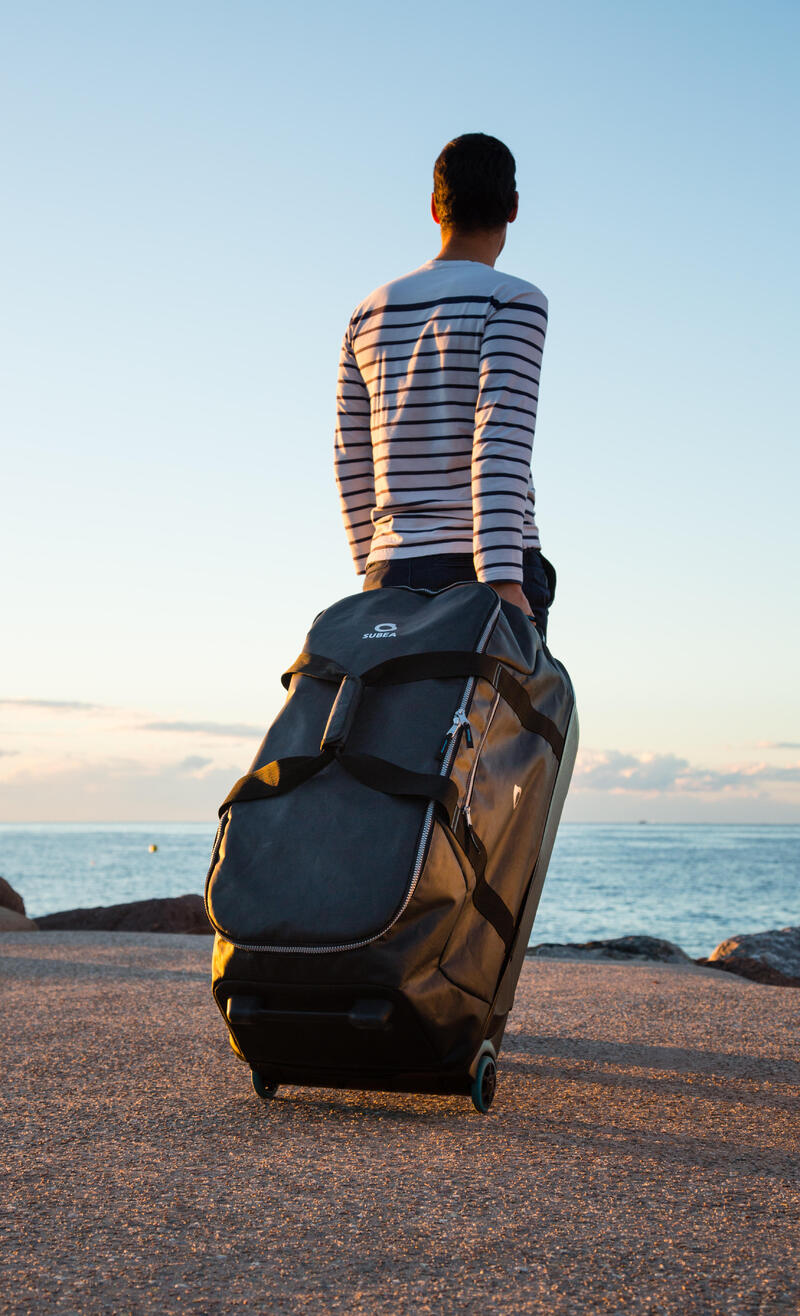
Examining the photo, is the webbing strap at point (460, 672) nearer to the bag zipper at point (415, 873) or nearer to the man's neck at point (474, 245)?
the bag zipper at point (415, 873)

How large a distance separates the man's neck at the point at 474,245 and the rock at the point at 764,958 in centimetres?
405

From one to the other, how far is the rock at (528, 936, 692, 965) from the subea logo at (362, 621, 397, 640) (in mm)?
4613

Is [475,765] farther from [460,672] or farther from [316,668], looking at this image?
[316,668]

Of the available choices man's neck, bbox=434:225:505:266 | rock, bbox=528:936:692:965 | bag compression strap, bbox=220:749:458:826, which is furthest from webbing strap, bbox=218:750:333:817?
rock, bbox=528:936:692:965


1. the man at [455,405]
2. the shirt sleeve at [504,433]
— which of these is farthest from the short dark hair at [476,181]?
the shirt sleeve at [504,433]

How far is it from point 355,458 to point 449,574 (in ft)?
1.76

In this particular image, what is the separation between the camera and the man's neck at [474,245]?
10.5 ft

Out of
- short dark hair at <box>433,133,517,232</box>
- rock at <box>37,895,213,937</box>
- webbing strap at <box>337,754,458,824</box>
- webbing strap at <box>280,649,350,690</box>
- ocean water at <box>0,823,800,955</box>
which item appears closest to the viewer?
webbing strap at <box>337,754,458,824</box>

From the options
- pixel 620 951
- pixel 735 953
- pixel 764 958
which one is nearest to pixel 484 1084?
pixel 764 958

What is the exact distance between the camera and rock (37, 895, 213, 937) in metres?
8.12

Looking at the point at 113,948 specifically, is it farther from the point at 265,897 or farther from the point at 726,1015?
the point at 265,897

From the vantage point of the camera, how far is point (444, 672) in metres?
2.56

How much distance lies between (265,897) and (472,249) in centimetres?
197

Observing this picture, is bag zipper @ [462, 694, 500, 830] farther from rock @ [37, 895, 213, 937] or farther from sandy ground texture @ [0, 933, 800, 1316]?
rock @ [37, 895, 213, 937]
